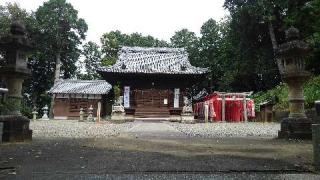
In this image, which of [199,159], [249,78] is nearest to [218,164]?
[199,159]

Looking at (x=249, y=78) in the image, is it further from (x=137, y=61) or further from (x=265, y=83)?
(x=137, y=61)

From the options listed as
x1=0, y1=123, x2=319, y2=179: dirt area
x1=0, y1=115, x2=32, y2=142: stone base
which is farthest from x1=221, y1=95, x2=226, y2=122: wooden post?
x1=0, y1=123, x2=319, y2=179: dirt area

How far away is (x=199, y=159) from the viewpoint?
502cm

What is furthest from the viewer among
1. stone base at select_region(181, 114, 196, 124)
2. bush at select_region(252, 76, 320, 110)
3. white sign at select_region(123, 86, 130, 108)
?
white sign at select_region(123, 86, 130, 108)

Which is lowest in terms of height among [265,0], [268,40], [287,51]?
[287,51]

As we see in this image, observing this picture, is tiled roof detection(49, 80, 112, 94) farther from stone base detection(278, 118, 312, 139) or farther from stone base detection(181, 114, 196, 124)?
stone base detection(278, 118, 312, 139)

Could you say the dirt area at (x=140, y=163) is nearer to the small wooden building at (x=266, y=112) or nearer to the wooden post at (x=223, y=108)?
the small wooden building at (x=266, y=112)

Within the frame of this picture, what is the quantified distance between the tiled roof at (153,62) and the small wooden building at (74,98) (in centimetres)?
838

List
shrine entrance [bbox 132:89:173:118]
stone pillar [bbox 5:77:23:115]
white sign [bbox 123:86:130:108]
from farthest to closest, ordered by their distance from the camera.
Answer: shrine entrance [bbox 132:89:173:118]
white sign [bbox 123:86:130:108]
stone pillar [bbox 5:77:23:115]

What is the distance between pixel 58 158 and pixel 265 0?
2914 cm

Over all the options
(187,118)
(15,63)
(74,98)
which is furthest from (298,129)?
(74,98)

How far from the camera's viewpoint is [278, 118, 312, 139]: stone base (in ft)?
28.2

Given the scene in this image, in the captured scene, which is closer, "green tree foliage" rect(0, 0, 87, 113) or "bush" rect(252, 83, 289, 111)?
"bush" rect(252, 83, 289, 111)

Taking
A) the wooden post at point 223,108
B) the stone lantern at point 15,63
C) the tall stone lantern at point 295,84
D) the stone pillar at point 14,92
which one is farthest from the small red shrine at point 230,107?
the stone pillar at point 14,92
